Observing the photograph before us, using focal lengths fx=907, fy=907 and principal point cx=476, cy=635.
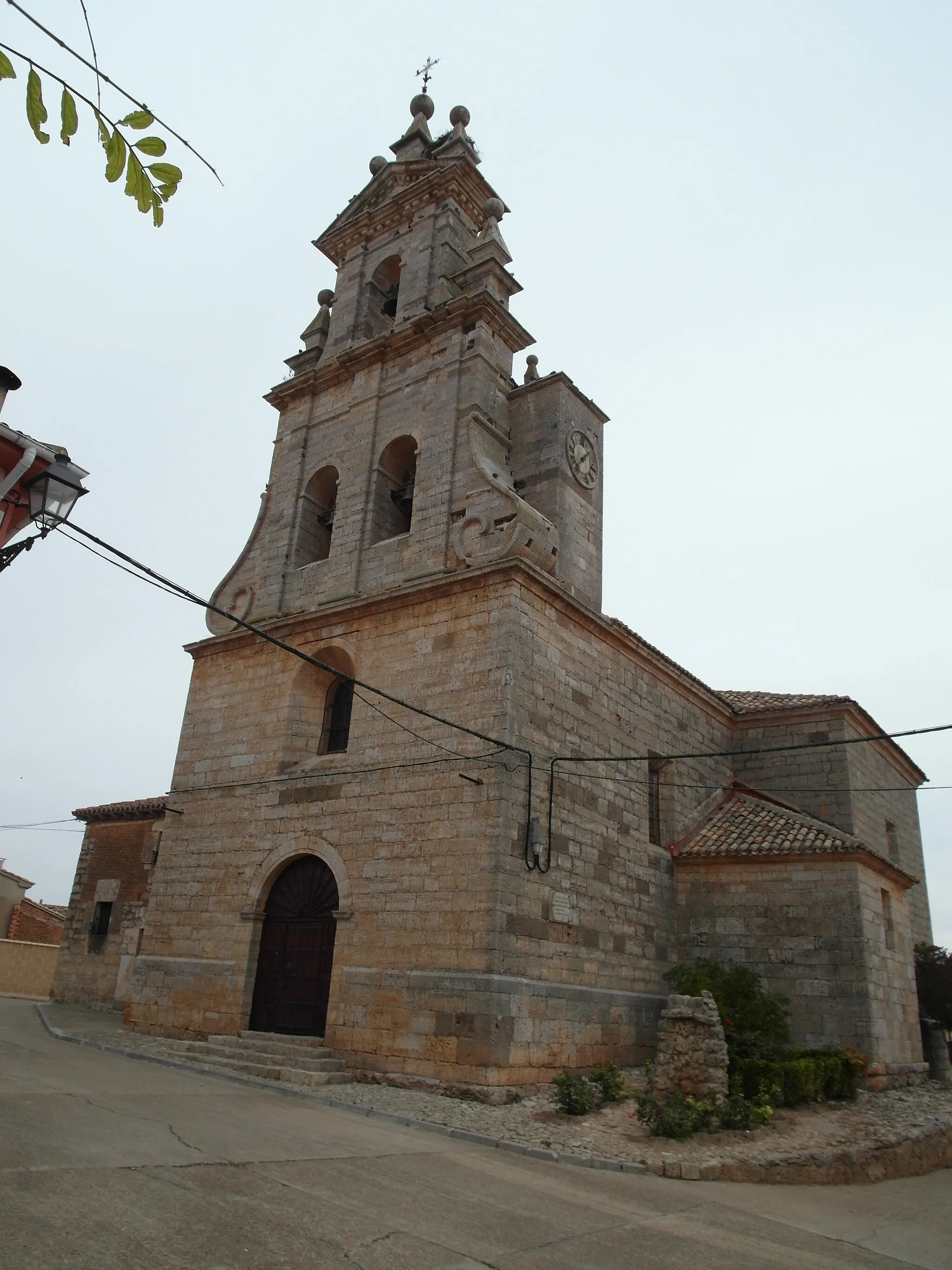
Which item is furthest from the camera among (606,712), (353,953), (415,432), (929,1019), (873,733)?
(873,733)

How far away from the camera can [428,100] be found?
19.5m

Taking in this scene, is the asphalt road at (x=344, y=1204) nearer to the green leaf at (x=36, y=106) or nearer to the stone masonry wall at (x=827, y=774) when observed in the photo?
the green leaf at (x=36, y=106)

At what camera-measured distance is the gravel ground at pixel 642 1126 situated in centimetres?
823

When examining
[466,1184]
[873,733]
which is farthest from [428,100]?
[466,1184]

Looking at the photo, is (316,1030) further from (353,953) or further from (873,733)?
(873,733)

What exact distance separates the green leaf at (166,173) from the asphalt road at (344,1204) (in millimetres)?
4173

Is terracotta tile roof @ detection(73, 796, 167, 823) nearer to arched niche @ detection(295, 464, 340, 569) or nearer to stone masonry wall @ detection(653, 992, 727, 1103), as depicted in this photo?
arched niche @ detection(295, 464, 340, 569)

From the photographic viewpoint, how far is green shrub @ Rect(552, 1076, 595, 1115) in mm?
9383

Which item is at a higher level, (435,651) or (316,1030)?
(435,651)

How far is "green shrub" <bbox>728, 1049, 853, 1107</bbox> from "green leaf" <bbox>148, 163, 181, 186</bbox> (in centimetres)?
980

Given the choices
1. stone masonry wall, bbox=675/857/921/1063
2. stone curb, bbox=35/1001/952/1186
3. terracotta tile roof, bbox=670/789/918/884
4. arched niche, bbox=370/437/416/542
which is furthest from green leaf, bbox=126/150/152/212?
stone masonry wall, bbox=675/857/921/1063

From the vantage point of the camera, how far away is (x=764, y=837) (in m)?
14.4

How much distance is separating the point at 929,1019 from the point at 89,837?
18.2m

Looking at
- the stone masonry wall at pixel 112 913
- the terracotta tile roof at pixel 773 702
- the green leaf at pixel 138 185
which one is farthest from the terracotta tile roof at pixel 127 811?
the green leaf at pixel 138 185
